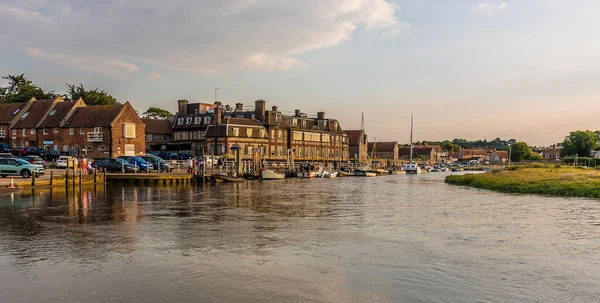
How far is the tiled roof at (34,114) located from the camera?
76512 millimetres

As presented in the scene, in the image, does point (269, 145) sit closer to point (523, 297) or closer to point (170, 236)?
point (170, 236)

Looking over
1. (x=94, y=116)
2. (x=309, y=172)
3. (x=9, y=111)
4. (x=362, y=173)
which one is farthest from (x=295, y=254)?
(x=9, y=111)

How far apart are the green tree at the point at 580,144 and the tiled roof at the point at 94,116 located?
140 meters

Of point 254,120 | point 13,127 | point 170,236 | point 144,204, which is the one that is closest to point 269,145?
point 254,120

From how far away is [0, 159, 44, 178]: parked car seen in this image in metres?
44.9

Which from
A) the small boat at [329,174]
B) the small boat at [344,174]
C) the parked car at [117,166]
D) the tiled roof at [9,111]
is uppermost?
the tiled roof at [9,111]

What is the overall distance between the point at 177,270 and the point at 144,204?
1909cm

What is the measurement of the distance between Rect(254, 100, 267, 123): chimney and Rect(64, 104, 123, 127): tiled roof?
99.4ft

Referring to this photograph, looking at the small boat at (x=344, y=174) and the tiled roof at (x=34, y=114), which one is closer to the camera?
the tiled roof at (x=34, y=114)

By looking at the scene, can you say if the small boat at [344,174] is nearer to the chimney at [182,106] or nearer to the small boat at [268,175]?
the small boat at [268,175]

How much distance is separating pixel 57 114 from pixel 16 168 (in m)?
34.3

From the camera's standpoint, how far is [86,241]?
757 inches

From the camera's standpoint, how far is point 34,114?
256 feet

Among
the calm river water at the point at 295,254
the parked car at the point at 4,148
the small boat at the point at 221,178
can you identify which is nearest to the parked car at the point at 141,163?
the small boat at the point at 221,178
